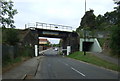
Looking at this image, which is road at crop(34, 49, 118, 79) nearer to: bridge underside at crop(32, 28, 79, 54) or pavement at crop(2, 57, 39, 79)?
pavement at crop(2, 57, 39, 79)

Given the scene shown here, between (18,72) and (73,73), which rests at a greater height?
(18,72)

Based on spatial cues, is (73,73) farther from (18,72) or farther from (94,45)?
(94,45)

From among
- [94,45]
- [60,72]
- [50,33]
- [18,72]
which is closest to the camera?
[18,72]

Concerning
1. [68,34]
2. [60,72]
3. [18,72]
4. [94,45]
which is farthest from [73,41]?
[18,72]

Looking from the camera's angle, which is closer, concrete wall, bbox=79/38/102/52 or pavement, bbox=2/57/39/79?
pavement, bbox=2/57/39/79

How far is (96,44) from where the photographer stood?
2442 inches

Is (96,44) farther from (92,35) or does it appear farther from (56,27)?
(56,27)

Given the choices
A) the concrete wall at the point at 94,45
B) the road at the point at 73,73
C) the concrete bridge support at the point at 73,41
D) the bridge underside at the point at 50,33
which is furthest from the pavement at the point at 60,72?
the concrete bridge support at the point at 73,41

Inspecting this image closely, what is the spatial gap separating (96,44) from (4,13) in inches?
1786

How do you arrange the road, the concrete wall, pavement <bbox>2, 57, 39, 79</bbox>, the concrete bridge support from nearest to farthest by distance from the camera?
pavement <bbox>2, 57, 39, 79</bbox> → the road → the concrete wall → the concrete bridge support

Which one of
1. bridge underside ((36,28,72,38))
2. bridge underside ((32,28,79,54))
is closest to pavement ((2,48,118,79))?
bridge underside ((32,28,79,54))

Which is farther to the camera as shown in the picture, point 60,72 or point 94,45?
point 94,45

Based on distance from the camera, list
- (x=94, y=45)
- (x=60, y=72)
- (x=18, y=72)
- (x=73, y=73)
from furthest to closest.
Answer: (x=94, y=45), (x=60, y=72), (x=73, y=73), (x=18, y=72)

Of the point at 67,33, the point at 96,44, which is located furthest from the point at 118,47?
the point at 67,33
